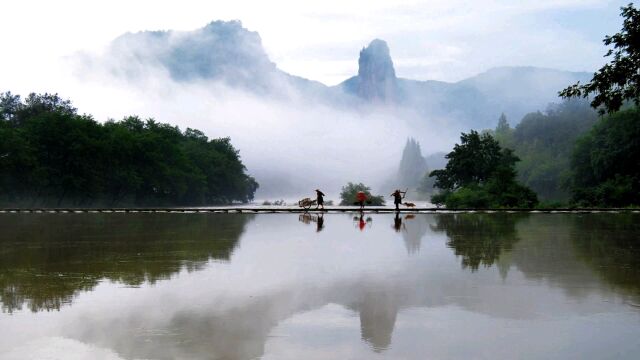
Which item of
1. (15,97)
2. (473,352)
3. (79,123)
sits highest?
(15,97)

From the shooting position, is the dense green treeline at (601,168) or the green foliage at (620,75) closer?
the green foliage at (620,75)

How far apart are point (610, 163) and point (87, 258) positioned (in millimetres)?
62959

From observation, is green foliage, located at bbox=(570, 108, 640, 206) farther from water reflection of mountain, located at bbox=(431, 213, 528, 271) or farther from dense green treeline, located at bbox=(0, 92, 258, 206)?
dense green treeline, located at bbox=(0, 92, 258, 206)

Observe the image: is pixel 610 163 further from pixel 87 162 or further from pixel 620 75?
pixel 87 162

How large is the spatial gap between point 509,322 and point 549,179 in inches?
5275

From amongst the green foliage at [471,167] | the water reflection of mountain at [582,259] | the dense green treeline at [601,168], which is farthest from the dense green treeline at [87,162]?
the water reflection of mountain at [582,259]

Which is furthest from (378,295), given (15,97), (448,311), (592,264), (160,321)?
(15,97)

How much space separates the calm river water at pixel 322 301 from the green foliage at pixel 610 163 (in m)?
40.9

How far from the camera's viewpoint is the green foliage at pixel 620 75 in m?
22.7

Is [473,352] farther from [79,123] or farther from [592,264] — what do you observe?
[79,123]

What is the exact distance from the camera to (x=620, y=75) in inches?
894

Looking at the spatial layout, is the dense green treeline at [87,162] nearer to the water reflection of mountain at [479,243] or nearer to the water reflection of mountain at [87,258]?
the water reflection of mountain at [87,258]

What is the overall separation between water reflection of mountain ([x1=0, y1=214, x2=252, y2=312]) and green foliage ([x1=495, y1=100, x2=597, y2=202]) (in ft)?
360

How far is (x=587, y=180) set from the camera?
77.1m
